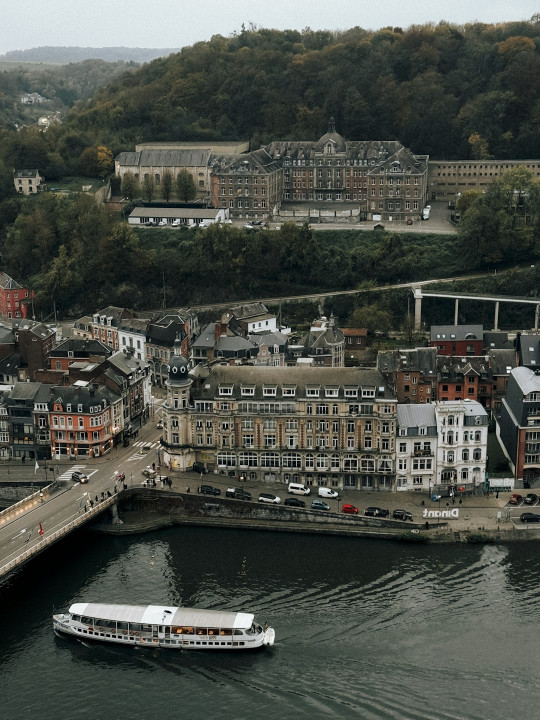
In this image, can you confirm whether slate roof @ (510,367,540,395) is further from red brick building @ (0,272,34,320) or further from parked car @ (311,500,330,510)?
red brick building @ (0,272,34,320)

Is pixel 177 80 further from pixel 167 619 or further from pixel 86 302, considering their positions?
pixel 167 619

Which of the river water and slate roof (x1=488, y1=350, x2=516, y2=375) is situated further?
slate roof (x1=488, y1=350, x2=516, y2=375)

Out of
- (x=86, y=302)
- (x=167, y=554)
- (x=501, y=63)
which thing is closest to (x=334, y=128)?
(x=501, y=63)

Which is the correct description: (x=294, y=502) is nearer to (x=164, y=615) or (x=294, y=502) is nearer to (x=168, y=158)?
(x=164, y=615)

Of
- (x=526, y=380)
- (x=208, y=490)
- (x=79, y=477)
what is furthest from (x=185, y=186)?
(x=526, y=380)

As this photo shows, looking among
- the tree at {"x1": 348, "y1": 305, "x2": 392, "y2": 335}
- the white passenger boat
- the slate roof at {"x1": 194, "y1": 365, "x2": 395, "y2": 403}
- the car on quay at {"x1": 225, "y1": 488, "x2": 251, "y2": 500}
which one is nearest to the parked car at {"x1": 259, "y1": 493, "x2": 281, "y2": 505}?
the car on quay at {"x1": 225, "y1": 488, "x2": 251, "y2": 500}

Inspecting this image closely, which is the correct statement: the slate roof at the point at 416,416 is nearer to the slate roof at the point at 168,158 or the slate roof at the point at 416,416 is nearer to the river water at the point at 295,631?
the river water at the point at 295,631

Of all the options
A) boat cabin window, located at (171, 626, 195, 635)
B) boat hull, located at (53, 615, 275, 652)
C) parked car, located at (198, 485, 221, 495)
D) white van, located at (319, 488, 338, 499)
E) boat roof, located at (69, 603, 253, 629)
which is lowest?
boat hull, located at (53, 615, 275, 652)
